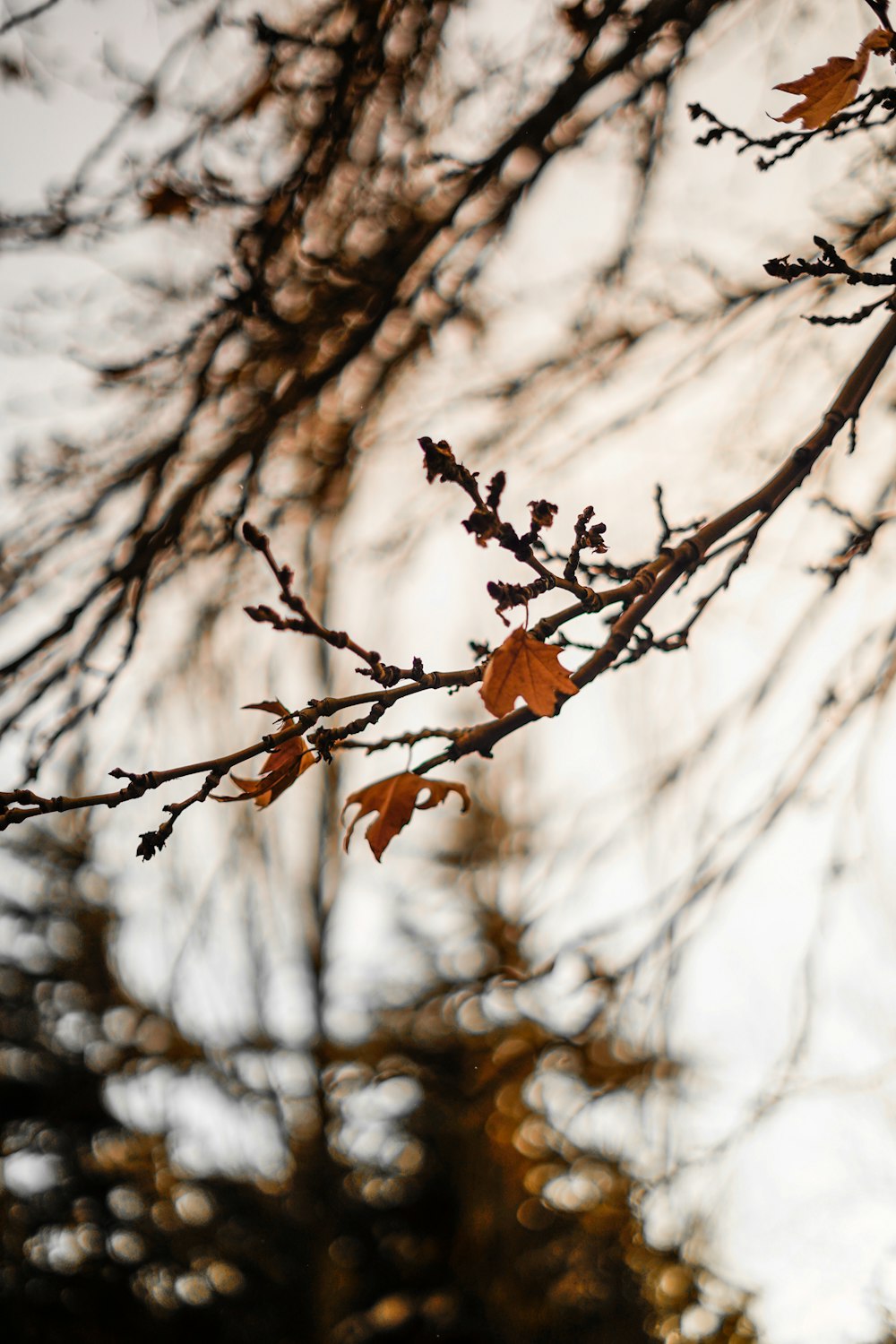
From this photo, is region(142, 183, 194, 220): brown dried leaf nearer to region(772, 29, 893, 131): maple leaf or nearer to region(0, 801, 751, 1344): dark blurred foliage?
region(772, 29, 893, 131): maple leaf

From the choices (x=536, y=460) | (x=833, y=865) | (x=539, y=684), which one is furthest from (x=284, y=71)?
(x=833, y=865)

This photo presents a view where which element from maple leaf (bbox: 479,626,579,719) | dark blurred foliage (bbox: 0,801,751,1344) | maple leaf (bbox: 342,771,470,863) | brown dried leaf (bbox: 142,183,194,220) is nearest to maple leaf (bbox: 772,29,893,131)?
maple leaf (bbox: 479,626,579,719)

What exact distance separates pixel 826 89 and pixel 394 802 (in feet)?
3.27

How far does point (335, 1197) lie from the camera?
4.17 metres

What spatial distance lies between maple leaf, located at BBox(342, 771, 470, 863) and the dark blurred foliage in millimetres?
2790

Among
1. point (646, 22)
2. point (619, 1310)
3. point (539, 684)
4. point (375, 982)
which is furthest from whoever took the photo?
point (375, 982)

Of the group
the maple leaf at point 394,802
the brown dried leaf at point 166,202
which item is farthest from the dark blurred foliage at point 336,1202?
the brown dried leaf at point 166,202

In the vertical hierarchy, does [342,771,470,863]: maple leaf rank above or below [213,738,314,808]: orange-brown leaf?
below

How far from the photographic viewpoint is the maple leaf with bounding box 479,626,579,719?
699mm

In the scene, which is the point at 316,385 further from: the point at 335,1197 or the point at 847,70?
the point at 335,1197

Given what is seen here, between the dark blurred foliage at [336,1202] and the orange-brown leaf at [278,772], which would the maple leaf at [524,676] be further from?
the dark blurred foliage at [336,1202]

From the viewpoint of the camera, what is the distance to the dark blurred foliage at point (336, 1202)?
3484 mm

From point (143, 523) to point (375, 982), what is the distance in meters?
3.86

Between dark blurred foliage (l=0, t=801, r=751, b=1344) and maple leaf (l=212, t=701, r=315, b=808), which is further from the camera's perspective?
dark blurred foliage (l=0, t=801, r=751, b=1344)
